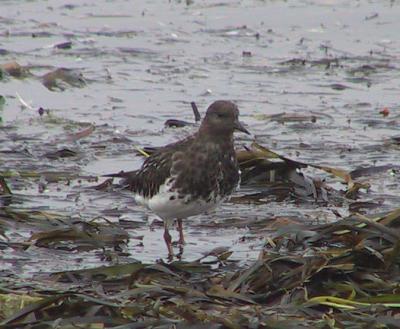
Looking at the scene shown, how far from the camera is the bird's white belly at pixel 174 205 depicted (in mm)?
5750

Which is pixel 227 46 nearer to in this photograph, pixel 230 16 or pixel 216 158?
pixel 230 16

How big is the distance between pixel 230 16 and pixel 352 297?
7506mm

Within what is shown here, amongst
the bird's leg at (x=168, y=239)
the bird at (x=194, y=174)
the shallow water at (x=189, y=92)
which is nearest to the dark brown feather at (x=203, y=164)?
the bird at (x=194, y=174)

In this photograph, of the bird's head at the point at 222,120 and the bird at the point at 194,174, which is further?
the bird's head at the point at 222,120

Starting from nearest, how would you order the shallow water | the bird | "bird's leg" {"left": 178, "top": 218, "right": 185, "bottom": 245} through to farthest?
the bird
"bird's leg" {"left": 178, "top": 218, "right": 185, "bottom": 245}
the shallow water

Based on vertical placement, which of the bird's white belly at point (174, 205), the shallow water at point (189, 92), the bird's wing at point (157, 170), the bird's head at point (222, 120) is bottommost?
the shallow water at point (189, 92)

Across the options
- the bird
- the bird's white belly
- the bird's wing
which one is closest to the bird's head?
the bird

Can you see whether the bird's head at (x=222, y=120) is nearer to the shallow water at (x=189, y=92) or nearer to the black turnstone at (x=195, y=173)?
the black turnstone at (x=195, y=173)

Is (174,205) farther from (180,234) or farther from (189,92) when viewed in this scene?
(189,92)

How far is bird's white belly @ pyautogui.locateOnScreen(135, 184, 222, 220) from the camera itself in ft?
18.9

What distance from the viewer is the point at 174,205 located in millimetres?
5773

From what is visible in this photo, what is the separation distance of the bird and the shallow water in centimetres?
22

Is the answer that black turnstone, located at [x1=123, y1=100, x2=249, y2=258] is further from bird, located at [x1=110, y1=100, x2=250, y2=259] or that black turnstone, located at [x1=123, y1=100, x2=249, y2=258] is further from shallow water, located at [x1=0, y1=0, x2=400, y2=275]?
shallow water, located at [x1=0, y1=0, x2=400, y2=275]

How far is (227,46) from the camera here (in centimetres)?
1077
